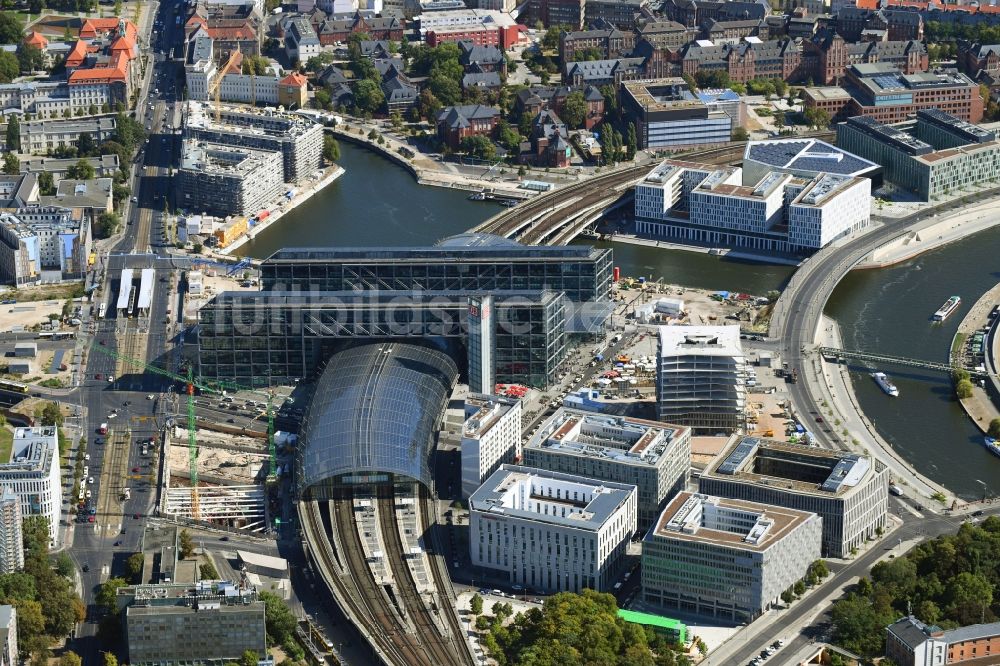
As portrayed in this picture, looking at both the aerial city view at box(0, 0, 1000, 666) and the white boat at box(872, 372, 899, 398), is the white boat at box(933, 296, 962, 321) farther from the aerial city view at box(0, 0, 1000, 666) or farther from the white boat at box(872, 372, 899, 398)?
the white boat at box(872, 372, 899, 398)

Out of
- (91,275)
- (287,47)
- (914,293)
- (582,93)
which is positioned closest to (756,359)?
(914,293)

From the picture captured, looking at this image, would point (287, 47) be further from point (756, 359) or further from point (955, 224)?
point (756, 359)

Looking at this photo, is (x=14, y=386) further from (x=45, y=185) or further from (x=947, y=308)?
(x=947, y=308)

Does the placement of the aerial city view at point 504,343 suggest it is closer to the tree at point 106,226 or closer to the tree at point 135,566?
the tree at point 135,566

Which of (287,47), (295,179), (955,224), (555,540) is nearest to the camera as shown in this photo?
(555,540)

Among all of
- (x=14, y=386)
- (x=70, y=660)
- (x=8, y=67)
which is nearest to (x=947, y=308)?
(x=14, y=386)

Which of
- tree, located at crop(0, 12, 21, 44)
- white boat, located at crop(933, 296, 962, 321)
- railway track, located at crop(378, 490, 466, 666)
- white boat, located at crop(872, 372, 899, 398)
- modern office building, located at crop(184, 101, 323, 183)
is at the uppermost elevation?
tree, located at crop(0, 12, 21, 44)

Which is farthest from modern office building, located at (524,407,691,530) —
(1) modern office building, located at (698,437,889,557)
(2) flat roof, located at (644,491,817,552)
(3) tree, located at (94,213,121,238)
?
(3) tree, located at (94,213,121,238)
